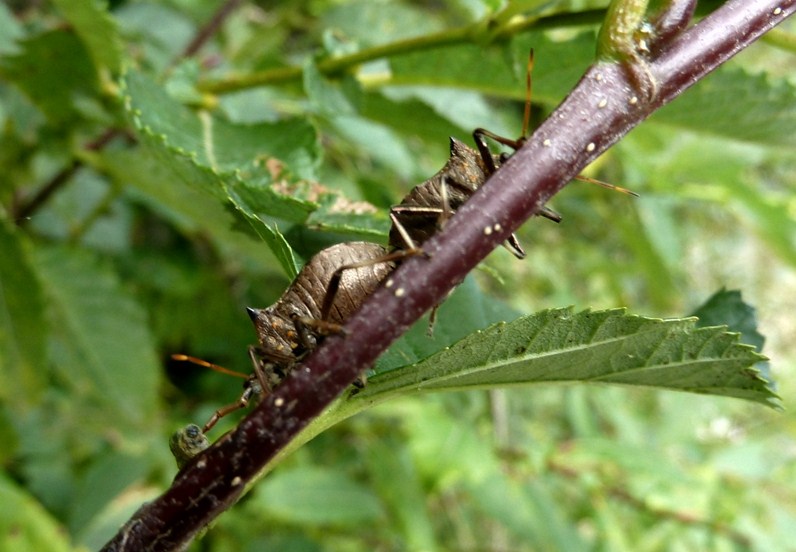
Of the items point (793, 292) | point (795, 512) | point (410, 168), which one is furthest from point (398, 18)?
point (793, 292)

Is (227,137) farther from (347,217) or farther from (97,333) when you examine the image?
(97,333)

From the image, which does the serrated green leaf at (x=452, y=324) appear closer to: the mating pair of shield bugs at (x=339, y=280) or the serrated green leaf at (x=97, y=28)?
A: the mating pair of shield bugs at (x=339, y=280)

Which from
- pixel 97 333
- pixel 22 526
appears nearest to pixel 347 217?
pixel 97 333

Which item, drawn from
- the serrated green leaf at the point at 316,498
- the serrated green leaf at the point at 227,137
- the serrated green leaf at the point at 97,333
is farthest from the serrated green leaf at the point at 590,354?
the serrated green leaf at the point at 316,498

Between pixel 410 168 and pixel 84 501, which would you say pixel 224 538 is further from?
pixel 410 168

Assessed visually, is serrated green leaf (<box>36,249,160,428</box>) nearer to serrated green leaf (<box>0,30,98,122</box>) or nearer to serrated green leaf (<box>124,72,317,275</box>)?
serrated green leaf (<box>0,30,98,122</box>)

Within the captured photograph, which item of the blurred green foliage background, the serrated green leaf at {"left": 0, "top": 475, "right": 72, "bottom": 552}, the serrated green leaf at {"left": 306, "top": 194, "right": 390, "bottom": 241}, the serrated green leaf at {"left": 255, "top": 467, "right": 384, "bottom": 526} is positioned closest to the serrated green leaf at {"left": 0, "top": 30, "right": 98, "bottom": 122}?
the blurred green foliage background
